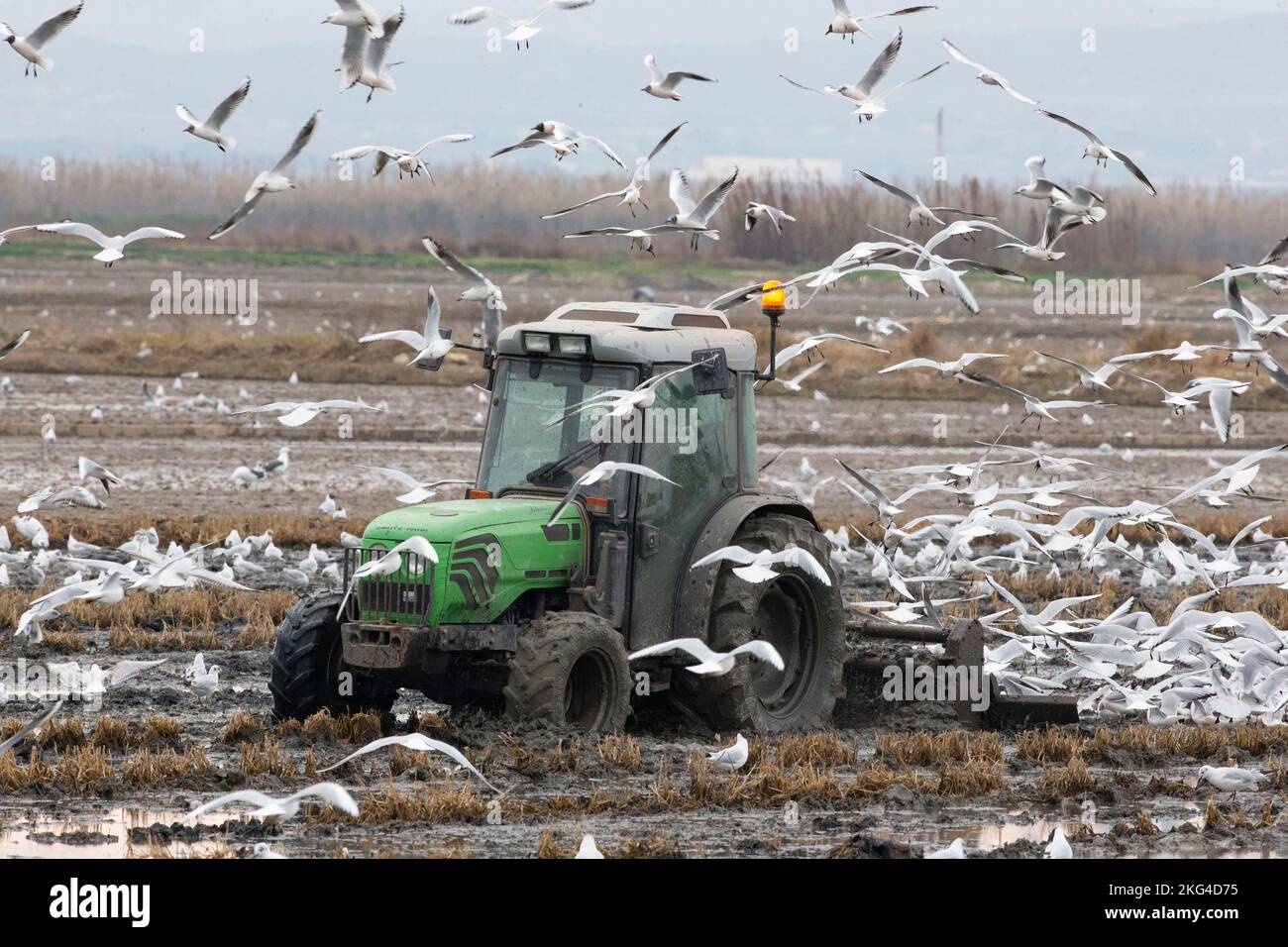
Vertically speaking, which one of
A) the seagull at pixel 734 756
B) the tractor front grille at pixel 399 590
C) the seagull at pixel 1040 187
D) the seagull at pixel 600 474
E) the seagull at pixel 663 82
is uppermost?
the seagull at pixel 663 82

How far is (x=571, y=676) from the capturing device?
320 inches

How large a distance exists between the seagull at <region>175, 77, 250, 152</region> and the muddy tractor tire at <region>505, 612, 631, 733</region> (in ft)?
10.3

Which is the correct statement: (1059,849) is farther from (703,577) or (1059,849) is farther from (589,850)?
(703,577)

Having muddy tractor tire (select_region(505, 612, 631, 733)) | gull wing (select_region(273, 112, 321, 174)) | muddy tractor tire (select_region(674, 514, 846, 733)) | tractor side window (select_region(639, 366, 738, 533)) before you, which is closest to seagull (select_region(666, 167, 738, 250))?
tractor side window (select_region(639, 366, 738, 533))

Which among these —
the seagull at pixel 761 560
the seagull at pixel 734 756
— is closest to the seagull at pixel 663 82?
the seagull at pixel 761 560

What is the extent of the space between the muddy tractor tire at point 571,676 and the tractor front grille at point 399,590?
47cm

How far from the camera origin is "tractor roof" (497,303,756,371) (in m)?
8.29

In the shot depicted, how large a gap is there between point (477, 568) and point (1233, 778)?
3.54 metres

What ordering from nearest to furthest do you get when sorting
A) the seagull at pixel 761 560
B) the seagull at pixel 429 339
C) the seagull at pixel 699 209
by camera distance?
1. the seagull at pixel 761 560
2. the seagull at pixel 429 339
3. the seagull at pixel 699 209

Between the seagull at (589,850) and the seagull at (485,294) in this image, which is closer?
the seagull at (589,850)

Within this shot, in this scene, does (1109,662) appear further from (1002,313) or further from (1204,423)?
(1002,313)

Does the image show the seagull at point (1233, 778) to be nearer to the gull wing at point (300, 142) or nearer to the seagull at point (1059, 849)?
the seagull at point (1059, 849)

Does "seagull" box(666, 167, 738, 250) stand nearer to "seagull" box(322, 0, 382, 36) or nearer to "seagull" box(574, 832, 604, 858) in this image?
"seagull" box(322, 0, 382, 36)

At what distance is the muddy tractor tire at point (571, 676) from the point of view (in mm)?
7680
